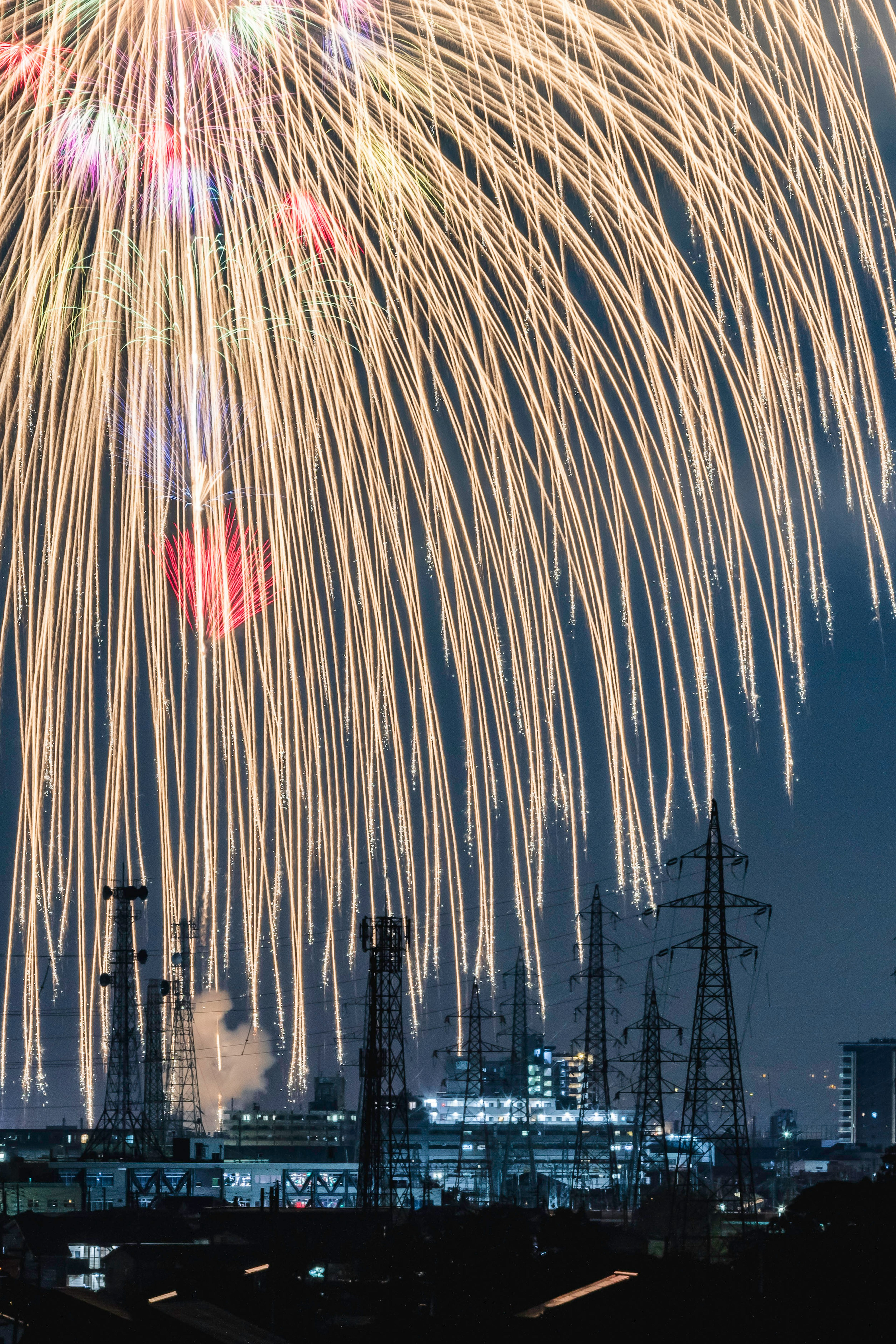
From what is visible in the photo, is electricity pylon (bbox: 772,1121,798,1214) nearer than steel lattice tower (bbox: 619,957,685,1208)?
No

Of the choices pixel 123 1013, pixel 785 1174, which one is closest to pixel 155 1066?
pixel 123 1013

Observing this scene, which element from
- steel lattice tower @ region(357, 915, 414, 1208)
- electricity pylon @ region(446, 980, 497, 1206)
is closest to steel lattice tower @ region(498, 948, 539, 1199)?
electricity pylon @ region(446, 980, 497, 1206)

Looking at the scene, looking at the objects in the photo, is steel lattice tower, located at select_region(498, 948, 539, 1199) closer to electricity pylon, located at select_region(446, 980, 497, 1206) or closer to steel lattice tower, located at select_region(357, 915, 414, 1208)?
electricity pylon, located at select_region(446, 980, 497, 1206)

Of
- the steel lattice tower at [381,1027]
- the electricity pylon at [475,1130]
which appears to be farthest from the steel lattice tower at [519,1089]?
the steel lattice tower at [381,1027]

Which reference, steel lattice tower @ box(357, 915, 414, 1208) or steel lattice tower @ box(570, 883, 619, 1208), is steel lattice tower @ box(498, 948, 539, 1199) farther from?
steel lattice tower @ box(357, 915, 414, 1208)

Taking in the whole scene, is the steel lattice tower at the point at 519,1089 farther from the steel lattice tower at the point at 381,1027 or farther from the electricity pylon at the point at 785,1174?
the steel lattice tower at the point at 381,1027

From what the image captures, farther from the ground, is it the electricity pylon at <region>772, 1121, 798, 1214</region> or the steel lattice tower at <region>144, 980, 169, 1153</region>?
the steel lattice tower at <region>144, 980, 169, 1153</region>

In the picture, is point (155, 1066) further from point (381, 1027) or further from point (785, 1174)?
point (785, 1174)
